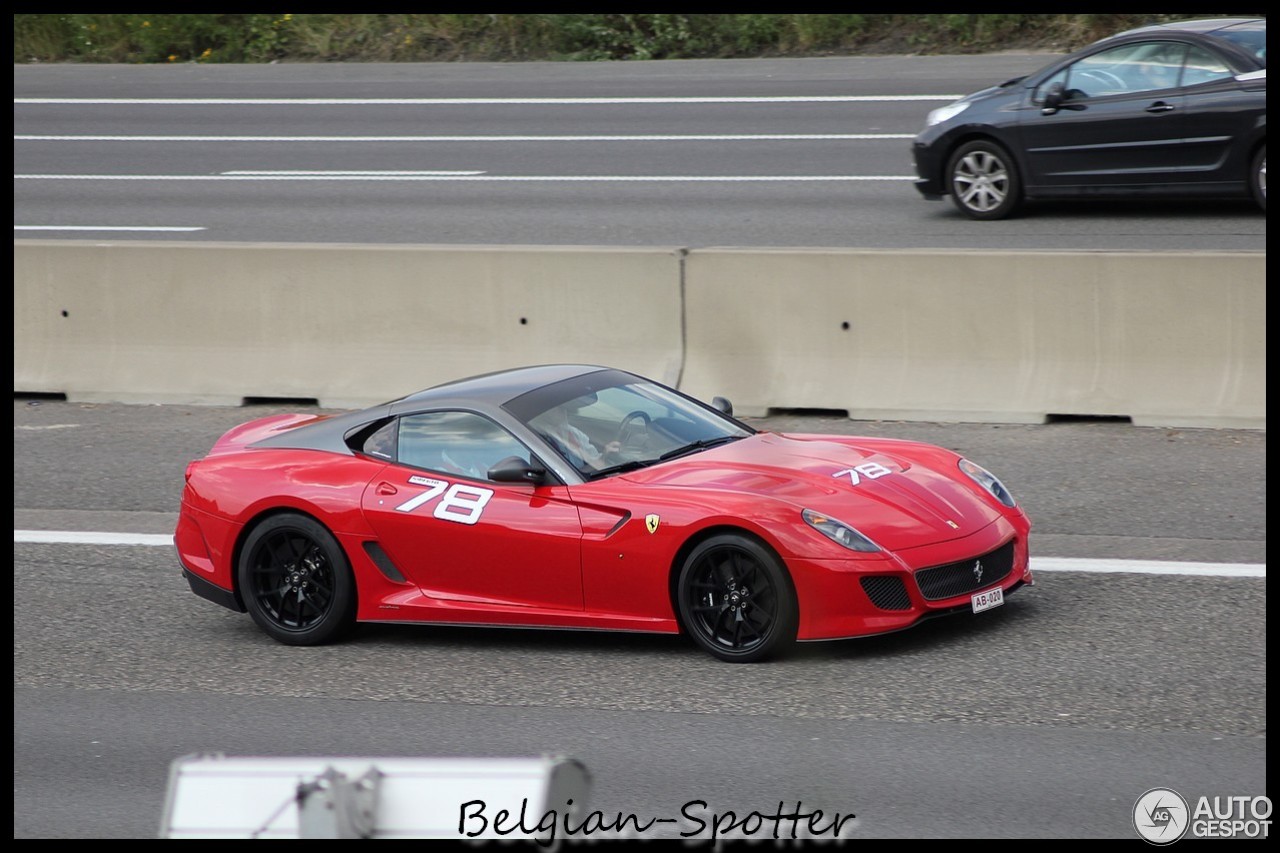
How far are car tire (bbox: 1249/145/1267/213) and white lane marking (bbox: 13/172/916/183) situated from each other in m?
4.73

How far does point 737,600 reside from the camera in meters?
6.80

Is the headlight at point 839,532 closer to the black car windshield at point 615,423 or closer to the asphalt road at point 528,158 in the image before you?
the black car windshield at point 615,423

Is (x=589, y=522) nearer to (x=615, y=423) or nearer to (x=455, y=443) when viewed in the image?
(x=615, y=423)

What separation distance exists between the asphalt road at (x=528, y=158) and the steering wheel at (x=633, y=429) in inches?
295

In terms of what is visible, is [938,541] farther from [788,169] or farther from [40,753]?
[788,169]

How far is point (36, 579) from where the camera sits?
871 cm

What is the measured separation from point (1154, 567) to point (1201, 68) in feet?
26.2

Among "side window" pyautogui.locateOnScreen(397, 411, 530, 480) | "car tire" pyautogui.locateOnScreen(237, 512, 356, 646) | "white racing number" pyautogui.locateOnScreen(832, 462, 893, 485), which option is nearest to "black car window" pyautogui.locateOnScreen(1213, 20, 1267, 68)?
"white racing number" pyautogui.locateOnScreen(832, 462, 893, 485)

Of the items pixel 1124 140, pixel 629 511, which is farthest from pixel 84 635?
pixel 1124 140

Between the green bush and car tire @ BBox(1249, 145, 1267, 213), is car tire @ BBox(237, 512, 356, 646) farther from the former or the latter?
the green bush

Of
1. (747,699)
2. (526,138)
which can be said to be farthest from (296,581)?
(526,138)

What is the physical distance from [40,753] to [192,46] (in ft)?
79.8

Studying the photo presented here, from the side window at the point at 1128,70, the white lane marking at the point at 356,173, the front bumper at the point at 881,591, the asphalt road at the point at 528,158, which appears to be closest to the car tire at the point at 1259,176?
the asphalt road at the point at 528,158

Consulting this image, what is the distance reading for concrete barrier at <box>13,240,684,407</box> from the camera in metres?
11.6
